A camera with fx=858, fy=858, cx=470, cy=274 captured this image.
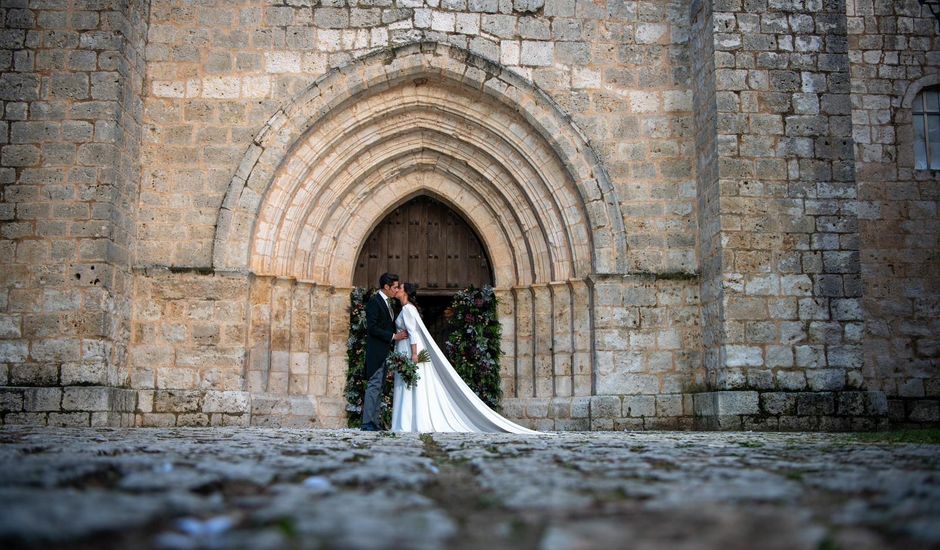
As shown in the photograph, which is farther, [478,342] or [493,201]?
[493,201]

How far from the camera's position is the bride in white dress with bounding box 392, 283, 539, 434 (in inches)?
291

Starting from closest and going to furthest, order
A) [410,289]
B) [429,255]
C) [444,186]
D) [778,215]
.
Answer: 1. [778,215]
2. [410,289]
3. [444,186]
4. [429,255]

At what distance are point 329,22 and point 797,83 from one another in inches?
177

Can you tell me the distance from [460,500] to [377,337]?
16.8 ft

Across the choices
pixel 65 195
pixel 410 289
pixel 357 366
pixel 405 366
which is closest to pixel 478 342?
pixel 410 289

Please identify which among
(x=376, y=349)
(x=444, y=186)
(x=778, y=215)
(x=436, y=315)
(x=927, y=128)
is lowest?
(x=376, y=349)

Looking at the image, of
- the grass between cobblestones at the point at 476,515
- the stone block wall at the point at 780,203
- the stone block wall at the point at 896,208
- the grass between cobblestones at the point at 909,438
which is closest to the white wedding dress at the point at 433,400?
the stone block wall at the point at 780,203

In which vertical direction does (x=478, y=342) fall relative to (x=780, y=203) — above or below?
below

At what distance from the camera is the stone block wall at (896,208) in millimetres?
8961

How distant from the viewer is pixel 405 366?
7.41 meters

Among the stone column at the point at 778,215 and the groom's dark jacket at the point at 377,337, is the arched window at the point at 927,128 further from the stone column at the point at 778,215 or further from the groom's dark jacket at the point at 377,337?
the groom's dark jacket at the point at 377,337

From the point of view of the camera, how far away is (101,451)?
3.46 metres

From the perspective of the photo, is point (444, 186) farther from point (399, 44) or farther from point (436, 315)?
point (399, 44)

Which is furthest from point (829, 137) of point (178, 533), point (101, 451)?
point (178, 533)
